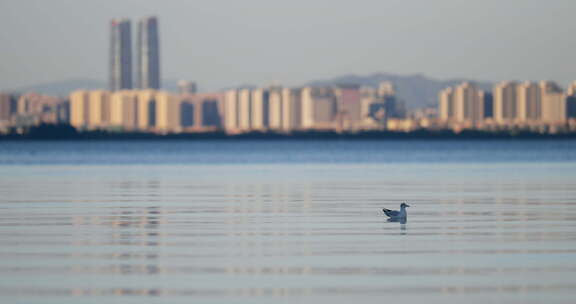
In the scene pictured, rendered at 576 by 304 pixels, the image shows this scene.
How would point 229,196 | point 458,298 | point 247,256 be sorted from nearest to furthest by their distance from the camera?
point 458,298 < point 247,256 < point 229,196

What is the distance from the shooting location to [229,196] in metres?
32.8

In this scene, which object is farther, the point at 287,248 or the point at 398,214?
the point at 398,214

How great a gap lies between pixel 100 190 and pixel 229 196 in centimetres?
610

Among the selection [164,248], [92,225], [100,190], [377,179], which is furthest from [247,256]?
[377,179]

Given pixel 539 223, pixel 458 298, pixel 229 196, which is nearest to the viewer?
pixel 458 298

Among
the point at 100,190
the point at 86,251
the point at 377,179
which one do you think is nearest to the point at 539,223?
the point at 86,251

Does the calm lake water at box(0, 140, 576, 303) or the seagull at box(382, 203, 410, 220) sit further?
the seagull at box(382, 203, 410, 220)

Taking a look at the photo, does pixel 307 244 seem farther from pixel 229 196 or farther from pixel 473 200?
pixel 229 196

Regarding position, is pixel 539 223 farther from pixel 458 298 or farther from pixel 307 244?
pixel 458 298

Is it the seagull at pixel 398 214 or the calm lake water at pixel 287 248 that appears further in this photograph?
the seagull at pixel 398 214

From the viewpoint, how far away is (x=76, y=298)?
13.2 meters

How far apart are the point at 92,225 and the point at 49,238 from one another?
9.41ft

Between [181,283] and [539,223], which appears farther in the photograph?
[539,223]

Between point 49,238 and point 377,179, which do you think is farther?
point 377,179
